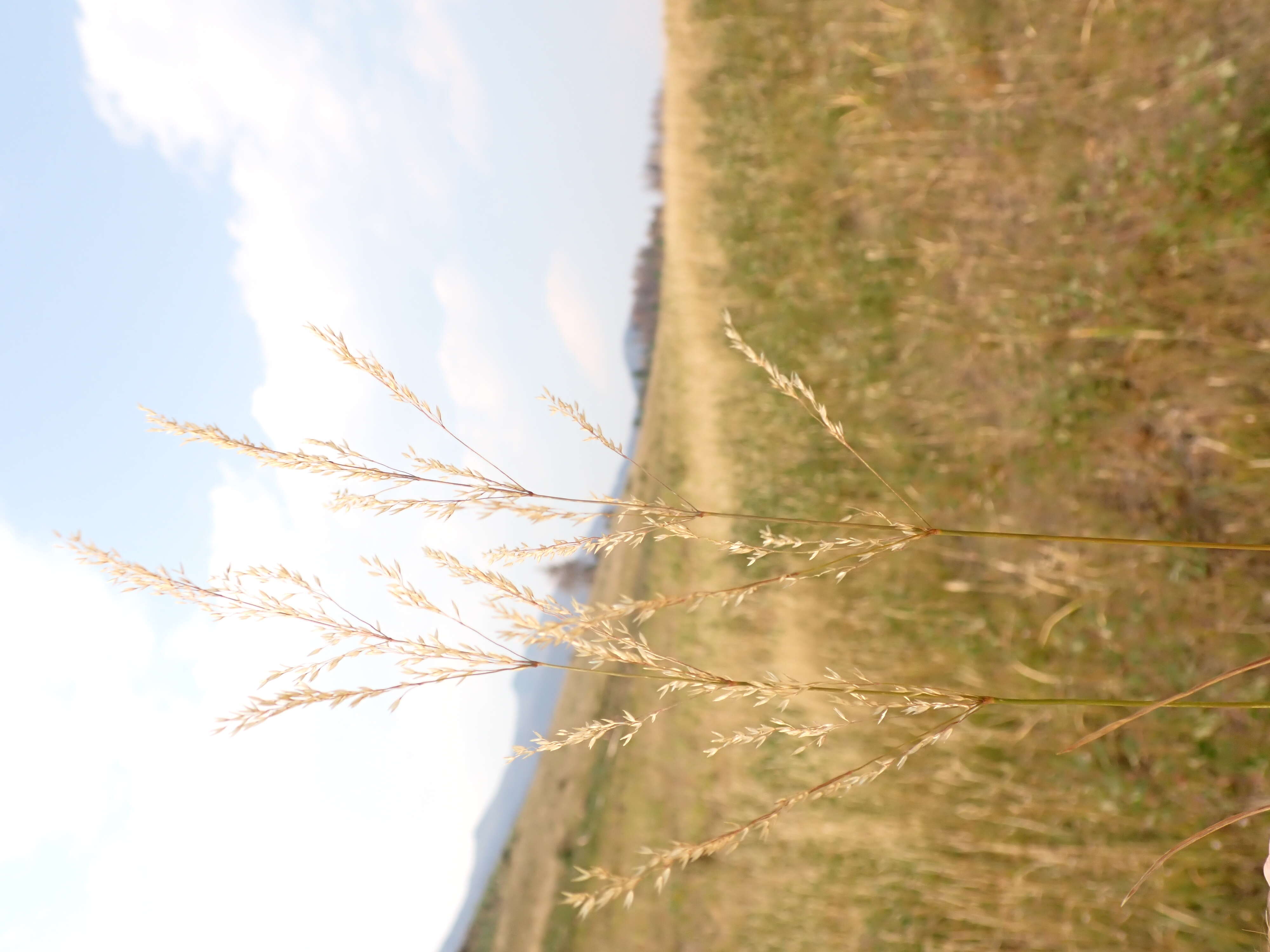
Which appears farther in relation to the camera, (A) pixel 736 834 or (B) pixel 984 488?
(B) pixel 984 488

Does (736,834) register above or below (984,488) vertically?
below

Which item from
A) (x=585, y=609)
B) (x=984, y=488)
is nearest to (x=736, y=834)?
(x=585, y=609)

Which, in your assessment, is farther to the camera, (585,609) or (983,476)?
(983,476)

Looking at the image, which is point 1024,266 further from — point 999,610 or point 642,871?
point 642,871

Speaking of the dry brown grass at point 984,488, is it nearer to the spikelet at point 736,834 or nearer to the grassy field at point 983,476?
the grassy field at point 983,476

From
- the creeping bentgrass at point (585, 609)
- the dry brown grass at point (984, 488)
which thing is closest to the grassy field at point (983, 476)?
the dry brown grass at point (984, 488)

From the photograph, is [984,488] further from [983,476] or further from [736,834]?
[736,834]

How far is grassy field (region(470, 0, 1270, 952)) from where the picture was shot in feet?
12.4

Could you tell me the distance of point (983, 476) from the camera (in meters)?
4.70

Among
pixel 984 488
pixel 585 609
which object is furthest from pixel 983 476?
pixel 585 609

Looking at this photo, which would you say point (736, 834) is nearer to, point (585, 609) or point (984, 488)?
point (585, 609)

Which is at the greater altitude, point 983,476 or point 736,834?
point 983,476

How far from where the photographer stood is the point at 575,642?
1.28 m

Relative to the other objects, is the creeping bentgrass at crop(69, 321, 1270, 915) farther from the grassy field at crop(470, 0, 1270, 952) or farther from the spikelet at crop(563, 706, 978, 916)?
the grassy field at crop(470, 0, 1270, 952)
